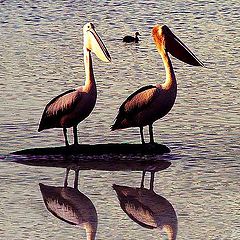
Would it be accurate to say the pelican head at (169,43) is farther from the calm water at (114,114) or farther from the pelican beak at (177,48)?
the calm water at (114,114)

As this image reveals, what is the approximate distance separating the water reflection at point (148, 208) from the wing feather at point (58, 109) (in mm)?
1199

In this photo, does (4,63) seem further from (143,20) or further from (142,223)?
(142,223)

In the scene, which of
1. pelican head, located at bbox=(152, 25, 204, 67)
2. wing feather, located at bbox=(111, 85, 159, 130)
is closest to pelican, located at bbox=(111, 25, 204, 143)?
wing feather, located at bbox=(111, 85, 159, 130)

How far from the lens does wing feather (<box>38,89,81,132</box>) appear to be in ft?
28.7

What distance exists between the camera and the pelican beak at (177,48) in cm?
931

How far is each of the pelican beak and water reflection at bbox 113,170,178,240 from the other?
1.84m

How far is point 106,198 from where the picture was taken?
723 cm

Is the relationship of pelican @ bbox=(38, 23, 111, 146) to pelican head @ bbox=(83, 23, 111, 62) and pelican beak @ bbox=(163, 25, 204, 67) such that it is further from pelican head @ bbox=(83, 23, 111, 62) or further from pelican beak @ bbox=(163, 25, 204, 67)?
pelican beak @ bbox=(163, 25, 204, 67)

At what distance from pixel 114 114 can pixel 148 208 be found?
3.16 metres

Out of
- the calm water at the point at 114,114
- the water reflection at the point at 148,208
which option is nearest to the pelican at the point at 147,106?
the calm water at the point at 114,114

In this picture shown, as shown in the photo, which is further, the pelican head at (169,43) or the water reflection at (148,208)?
the pelican head at (169,43)

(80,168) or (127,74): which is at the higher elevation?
(80,168)

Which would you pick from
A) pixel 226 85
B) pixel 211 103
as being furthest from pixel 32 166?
pixel 226 85

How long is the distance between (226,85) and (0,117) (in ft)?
9.28
